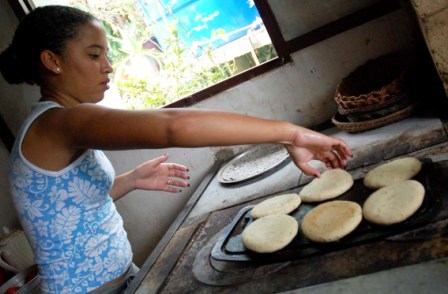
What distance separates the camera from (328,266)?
108 cm

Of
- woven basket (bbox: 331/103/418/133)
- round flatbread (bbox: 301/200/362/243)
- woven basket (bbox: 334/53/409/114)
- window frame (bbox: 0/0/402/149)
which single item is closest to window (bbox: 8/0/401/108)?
window frame (bbox: 0/0/402/149)

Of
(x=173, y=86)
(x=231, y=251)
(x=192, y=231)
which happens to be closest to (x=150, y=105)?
(x=173, y=86)

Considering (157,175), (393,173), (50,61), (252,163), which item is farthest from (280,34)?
(50,61)

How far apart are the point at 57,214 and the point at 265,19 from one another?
5.94 ft

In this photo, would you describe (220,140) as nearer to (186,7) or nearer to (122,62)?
(186,7)

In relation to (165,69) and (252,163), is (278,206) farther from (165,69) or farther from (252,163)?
(165,69)

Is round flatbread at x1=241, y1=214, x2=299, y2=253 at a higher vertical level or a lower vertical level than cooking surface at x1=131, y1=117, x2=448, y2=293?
higher

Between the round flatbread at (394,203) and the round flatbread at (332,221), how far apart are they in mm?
45

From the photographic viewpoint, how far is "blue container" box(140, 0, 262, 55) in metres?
2.99

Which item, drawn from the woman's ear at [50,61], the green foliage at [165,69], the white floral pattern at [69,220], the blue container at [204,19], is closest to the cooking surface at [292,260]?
the white floral pattern at [69,220]

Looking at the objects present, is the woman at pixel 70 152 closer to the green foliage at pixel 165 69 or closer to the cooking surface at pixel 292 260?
the cooking surface at pixel 292 260

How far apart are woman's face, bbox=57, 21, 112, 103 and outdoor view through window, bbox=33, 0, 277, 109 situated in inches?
57.6

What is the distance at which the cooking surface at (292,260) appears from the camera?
1007 mm

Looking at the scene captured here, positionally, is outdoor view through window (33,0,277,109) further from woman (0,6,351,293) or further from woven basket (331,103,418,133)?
woman (0,6,351,293)
